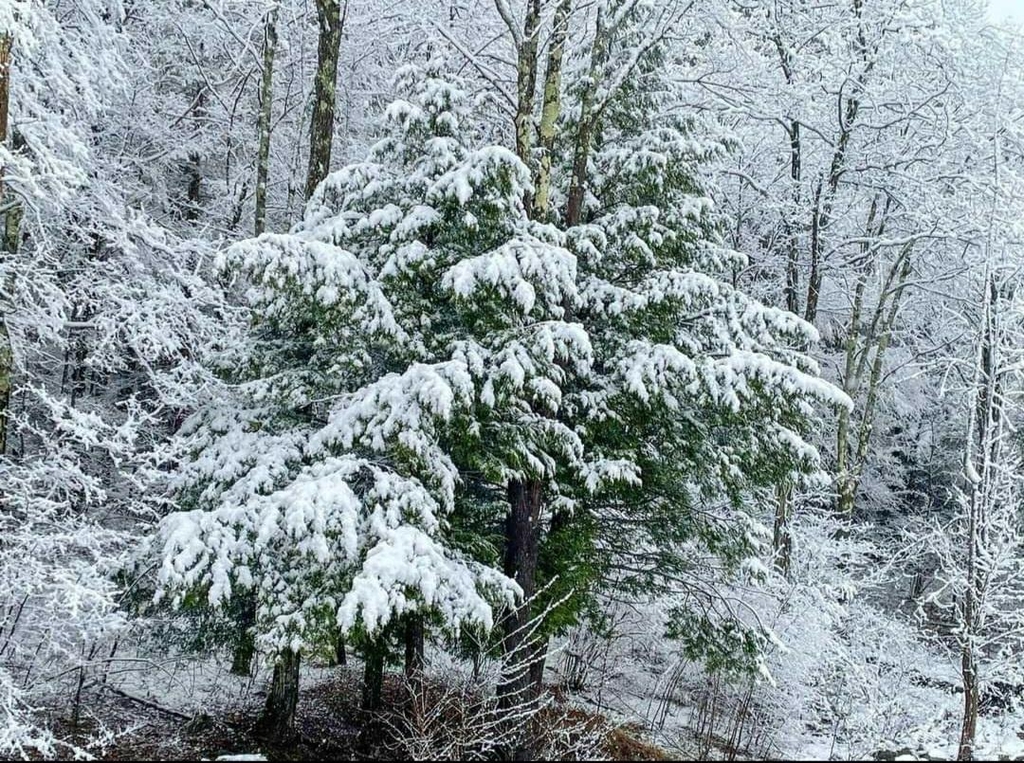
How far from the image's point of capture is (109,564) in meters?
6.07

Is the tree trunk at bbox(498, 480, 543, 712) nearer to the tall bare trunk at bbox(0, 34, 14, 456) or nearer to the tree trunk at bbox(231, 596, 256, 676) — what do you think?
the tree trunk at bbox(231, 596, 256, 676)

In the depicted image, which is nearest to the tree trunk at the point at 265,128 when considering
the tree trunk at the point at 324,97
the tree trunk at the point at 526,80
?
the tree trunk at the point at 324,97

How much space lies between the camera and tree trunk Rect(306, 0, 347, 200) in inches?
347

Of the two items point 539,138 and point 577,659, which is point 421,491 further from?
point 577,659

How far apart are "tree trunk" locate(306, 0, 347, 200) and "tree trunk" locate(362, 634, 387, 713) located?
529 cm

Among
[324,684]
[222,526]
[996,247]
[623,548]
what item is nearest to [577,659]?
[623,548]

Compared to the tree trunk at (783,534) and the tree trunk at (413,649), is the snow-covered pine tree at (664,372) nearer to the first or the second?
the tree trunk at (413,649)

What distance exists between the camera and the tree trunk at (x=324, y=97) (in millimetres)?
8820

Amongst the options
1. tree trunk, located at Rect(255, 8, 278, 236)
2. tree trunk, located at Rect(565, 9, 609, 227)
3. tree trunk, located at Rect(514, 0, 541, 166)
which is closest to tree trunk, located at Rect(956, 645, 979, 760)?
tree trunk, located at Rect(565, 9, 609, 227)

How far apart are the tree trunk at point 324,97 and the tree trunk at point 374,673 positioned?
17.3 feet

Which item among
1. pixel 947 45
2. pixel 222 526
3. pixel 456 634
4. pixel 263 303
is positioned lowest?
pixel 456 634

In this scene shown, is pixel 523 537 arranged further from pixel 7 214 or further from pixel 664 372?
pixel 7 214

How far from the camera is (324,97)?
29.1 feet

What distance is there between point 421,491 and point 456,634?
3.82ft
